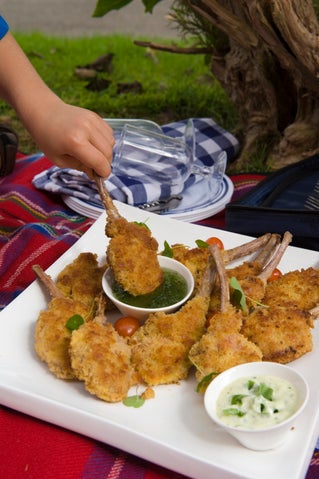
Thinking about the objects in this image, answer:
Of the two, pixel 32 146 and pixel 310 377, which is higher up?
pixel 310 377

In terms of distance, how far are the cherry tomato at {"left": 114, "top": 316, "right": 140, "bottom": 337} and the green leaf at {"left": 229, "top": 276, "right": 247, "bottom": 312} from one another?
32 centimetres

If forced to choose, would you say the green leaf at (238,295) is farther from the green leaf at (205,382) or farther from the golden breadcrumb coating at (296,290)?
the green leaf at (205,382)

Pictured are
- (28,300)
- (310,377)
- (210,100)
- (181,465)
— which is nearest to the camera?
(181,465)

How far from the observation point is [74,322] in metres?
2.05

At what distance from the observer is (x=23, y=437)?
1.92m

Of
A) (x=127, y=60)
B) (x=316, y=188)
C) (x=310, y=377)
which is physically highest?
(x=310, y=377)

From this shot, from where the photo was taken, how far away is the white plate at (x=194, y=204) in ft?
10.9

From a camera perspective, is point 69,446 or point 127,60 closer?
point 69,446

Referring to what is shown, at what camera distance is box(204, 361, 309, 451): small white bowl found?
1.65 m

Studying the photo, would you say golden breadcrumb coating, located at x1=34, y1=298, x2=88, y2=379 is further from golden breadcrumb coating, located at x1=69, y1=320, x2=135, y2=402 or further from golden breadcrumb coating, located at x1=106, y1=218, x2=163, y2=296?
golden breadcrumb coating, located at x1=106, y1=218, x2=163, y2=296

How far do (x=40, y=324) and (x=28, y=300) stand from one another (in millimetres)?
280

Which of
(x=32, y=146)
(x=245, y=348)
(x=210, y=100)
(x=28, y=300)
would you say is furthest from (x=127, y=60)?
(x=245, y=348)

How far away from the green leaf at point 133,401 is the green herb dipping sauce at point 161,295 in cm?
39

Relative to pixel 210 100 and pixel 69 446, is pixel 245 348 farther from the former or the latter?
pixel 210 100
